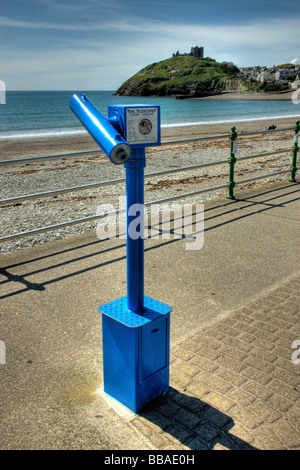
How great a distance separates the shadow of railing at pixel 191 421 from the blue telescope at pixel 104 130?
1640 mm

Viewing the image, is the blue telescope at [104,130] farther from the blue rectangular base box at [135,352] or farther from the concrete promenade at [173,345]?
the concrete promenade at [173,345]

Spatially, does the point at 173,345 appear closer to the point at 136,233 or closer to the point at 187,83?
the point at 136,233

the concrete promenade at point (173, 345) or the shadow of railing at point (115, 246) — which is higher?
the shadow of railing at point (115, 246)

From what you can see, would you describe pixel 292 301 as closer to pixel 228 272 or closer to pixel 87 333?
pixel 228 272

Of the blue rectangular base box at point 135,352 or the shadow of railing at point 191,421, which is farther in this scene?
the blue rectangular base box at point 135,352

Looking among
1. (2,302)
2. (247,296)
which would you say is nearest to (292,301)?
(247,296)

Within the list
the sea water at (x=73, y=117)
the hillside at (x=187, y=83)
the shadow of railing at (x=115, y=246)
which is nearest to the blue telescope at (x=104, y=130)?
the shadow of railing at (x=115, y=246)

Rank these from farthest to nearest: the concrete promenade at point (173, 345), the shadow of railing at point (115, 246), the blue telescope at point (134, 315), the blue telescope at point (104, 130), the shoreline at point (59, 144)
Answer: the shoreline at point (59, 144) → the shadow of railing at point (115, 246) → the concrete promenade at point (173, 345) → the blue telescope at point (134, 315) → the blue telescope at point (104, 130)

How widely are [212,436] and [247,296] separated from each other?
1983 mm

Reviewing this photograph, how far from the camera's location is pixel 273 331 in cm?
362

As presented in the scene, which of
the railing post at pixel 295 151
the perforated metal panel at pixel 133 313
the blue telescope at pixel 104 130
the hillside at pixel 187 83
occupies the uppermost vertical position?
the hillside at pixel 187 83

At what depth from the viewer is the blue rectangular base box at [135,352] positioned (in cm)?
260

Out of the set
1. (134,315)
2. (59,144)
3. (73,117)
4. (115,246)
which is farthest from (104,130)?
(73,117)

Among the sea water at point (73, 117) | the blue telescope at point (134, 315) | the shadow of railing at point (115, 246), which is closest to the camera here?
the blue telescope at point (134, 315)
